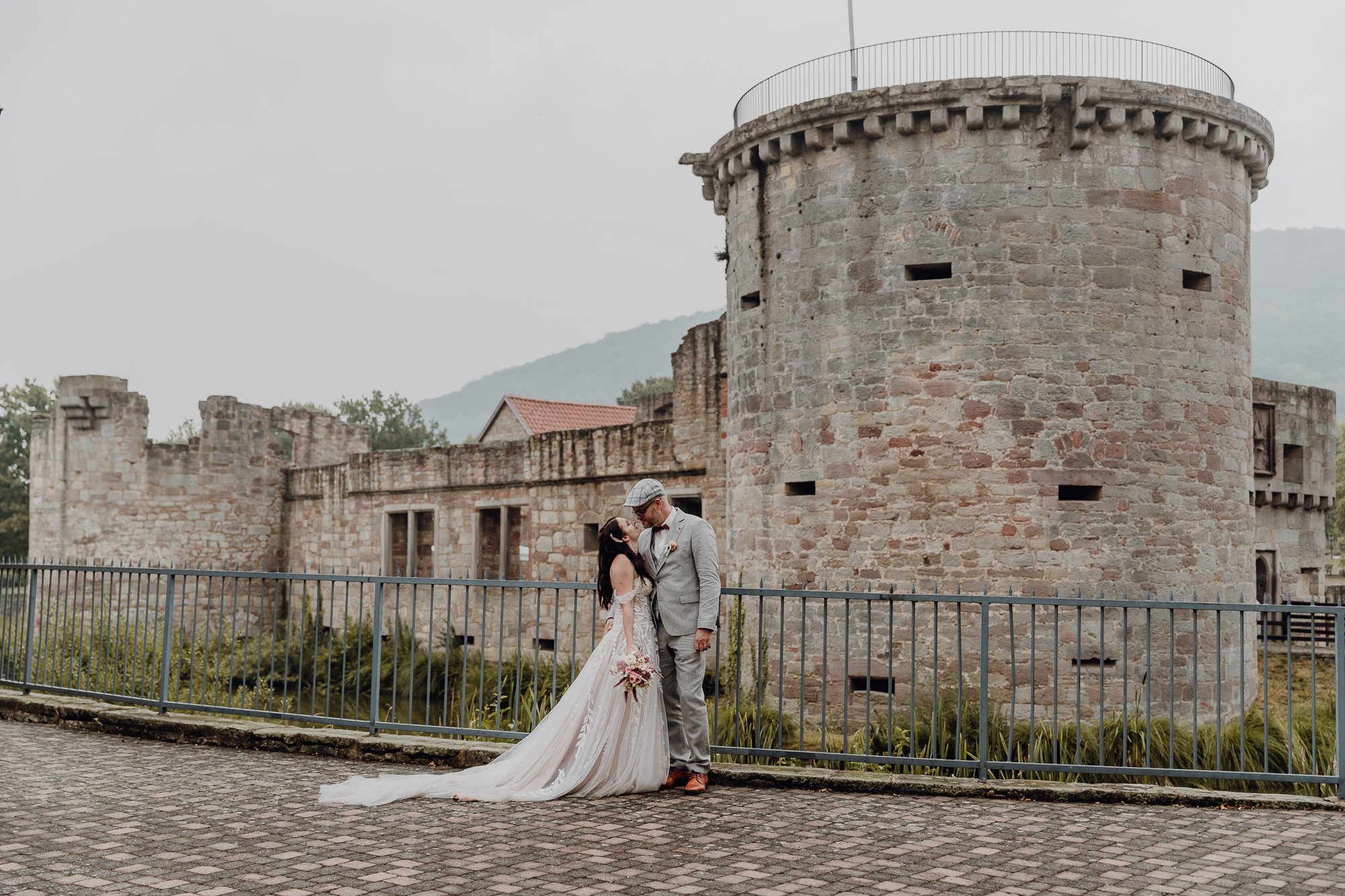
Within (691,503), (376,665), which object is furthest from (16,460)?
(376,665)

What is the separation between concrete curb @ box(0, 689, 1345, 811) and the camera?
700 centimetres

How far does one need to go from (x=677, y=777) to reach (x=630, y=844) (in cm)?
146

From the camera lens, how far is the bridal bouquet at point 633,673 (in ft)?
23.1

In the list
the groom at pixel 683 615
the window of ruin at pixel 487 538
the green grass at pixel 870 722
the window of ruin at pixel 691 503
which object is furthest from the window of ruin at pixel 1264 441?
the groom at pixel 683 615

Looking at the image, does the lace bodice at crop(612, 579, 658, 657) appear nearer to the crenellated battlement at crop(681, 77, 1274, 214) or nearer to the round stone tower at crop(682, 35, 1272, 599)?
the round stone tower at crop(682, 35, 1272, 599)

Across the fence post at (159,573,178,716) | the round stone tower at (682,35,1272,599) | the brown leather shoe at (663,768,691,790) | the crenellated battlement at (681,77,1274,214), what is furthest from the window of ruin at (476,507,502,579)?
the brown leather shoe at (663,768,691,790)

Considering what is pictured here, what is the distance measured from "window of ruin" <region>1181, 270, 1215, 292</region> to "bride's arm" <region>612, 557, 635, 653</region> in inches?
346

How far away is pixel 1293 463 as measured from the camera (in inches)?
877

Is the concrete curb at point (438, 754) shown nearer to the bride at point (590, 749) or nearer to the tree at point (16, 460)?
the bride at point (590, 749)

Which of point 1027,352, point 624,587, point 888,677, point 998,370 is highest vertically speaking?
point 1027,352

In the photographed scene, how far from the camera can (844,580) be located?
13.5 meters

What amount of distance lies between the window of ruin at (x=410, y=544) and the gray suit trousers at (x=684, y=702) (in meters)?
17.1

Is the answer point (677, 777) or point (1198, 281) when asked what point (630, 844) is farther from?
point (1198, 281)

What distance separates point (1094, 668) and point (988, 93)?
19.8ft
